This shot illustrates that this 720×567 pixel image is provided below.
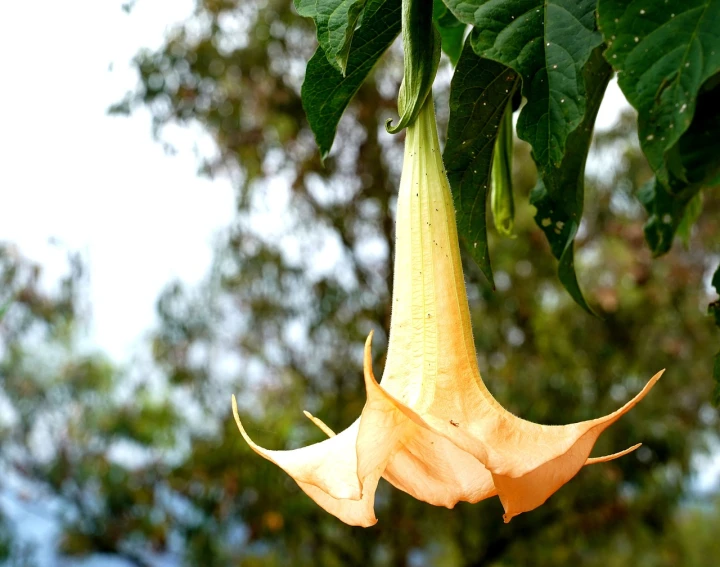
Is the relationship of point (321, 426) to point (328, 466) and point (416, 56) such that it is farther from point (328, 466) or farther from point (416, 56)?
point (416, 56)

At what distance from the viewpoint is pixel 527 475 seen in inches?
14.2

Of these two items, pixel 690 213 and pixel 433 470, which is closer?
pixel 433 470

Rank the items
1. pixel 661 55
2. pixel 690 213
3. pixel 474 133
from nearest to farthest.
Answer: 1. pixel 661 55
2. pixel 474 133
3. pixel 690 213

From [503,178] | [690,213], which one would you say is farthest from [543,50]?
[690,213]

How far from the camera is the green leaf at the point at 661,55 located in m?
0.36

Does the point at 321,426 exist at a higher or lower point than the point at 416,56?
lower

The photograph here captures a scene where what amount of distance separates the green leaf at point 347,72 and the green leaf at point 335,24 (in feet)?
0.21

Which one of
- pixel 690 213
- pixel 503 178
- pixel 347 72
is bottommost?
pixel 690 213

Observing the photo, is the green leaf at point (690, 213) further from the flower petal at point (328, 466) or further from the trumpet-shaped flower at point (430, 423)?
the flower petal at point (328, 466)

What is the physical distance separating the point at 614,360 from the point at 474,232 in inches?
120

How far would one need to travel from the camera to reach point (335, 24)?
1.48ft

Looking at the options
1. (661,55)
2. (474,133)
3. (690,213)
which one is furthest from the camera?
(690,213)

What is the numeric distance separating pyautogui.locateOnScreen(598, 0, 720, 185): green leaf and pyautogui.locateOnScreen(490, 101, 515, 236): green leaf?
196 millimetres

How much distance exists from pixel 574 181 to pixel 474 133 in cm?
9
